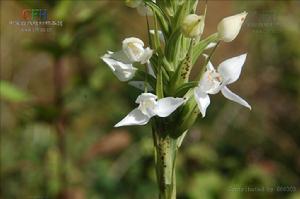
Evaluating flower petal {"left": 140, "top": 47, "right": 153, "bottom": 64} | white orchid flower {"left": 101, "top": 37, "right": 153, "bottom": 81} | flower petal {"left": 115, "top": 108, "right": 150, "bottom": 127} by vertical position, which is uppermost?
flower petal {"left": 140, "top": 47, "right": 153, "bottom": 64}

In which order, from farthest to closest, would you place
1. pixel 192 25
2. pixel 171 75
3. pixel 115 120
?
pixel 115 120 → pixel 171 75 → pixel 192 25

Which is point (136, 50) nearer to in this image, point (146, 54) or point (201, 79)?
point (146, 54)

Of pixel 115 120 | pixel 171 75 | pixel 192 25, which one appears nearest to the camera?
pixel 192 25

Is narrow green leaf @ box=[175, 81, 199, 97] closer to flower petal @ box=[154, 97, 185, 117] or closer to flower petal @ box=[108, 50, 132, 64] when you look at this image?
flower petal @ box=[154, 97, 185, 117]

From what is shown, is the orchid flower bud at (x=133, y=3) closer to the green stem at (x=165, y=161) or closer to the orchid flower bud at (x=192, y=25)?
the orchid flower bud at (x=192, y=25)

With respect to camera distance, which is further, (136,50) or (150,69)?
(150,69)

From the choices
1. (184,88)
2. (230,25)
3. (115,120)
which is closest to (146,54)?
(184,88)

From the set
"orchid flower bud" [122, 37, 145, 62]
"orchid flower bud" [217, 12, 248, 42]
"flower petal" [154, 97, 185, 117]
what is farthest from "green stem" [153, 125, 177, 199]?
"orchid flower bud" [217, 12, 248, 42]
